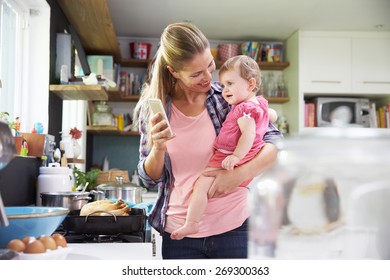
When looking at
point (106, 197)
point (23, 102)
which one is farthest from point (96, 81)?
point (106, 197)

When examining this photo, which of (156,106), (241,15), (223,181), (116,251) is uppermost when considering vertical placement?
(241,15)

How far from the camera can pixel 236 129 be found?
0.71 m

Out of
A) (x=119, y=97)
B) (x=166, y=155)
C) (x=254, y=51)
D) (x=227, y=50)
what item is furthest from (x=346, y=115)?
(x=119, y=97)

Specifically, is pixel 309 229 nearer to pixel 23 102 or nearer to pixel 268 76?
pixel 23 102

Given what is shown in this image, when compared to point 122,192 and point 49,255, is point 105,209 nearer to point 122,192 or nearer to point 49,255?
point 49,255

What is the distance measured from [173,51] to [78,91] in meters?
0.96

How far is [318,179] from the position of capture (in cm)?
70

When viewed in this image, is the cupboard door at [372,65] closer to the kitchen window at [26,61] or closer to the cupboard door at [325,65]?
the cupboard door at [325,65]

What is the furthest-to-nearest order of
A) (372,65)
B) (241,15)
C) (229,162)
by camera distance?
(372,65) < (241,15) < (229,162)

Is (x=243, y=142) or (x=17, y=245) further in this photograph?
(x=243, y=142)

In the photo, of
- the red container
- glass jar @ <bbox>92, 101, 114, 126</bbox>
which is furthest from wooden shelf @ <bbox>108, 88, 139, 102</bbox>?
the red container

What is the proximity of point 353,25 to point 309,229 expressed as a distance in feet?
2.98
